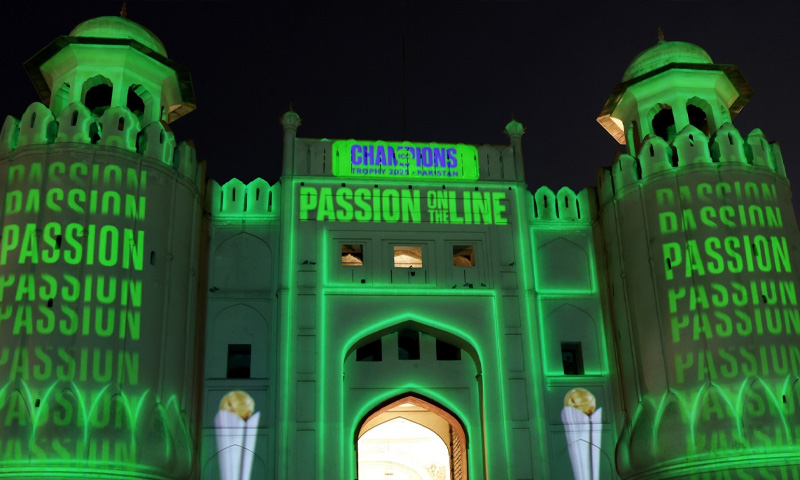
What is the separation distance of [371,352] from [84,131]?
9223 mm

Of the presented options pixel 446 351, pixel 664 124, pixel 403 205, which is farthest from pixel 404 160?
pixel 664 124

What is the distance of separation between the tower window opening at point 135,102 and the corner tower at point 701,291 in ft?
43.1

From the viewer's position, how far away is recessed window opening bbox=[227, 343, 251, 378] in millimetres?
23000

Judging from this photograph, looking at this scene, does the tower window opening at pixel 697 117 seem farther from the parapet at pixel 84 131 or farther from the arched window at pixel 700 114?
the parapet at pixel 84 131

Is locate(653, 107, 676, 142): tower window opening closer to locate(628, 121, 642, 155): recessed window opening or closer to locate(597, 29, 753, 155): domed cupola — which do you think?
locate(597, 29, 753, 155): domed cupola

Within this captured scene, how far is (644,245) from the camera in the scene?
2317 centimetres

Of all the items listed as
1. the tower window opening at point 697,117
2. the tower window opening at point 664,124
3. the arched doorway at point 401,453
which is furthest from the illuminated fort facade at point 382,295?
the arched doorway at point 401,453

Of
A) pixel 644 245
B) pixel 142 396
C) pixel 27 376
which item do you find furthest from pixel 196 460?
pixel 644 245

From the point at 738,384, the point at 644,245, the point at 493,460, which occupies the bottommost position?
the point at 493,460

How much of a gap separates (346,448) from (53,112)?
38.6 feet

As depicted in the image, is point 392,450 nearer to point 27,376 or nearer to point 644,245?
point 644,245

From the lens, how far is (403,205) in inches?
969

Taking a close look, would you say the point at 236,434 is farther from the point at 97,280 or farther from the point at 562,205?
the point at 562,205

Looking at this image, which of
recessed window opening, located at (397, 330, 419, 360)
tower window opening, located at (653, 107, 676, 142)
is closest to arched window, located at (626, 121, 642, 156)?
tower window opening, located at (653, 107, 676, 142)
